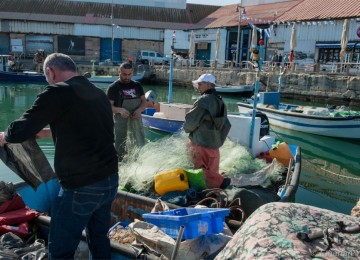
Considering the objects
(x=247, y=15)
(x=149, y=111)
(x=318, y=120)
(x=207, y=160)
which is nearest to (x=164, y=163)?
(x=207, y=160)

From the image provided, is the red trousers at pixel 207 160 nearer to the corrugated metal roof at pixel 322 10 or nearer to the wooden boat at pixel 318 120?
the wooden boat at pixel 318 120

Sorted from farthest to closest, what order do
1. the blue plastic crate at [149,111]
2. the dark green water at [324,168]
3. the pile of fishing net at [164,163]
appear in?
the blue plastic crate at [149,111], the dark green water at [324,168], the pile of fishing net at [164,163]

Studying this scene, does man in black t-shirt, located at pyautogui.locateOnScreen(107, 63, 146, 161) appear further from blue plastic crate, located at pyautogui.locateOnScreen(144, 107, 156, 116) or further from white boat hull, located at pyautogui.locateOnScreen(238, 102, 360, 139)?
white boat hull, located at pyautogui.locateOnScreen(238, 102, 360, 139)

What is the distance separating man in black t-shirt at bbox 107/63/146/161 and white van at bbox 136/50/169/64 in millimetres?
34666

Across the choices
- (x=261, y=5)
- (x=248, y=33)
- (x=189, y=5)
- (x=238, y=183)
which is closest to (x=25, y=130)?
(x=238, y=183)

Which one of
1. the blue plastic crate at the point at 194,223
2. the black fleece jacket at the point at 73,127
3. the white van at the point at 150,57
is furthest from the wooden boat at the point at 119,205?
the white van at the point at 150,57

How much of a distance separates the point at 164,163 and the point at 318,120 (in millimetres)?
9257

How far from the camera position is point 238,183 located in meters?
5.65

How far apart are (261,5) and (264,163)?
3497 cm

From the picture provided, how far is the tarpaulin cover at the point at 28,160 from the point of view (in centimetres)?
316

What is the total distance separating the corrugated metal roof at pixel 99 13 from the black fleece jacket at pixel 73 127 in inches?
1680

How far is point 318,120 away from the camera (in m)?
13.4

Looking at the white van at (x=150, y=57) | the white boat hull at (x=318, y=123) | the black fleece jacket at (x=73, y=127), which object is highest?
the white van at (x=150, y=57)

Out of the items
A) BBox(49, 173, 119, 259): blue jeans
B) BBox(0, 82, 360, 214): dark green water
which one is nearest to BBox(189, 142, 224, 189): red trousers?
BBox(49, 173, 119, 259): blue jeans
